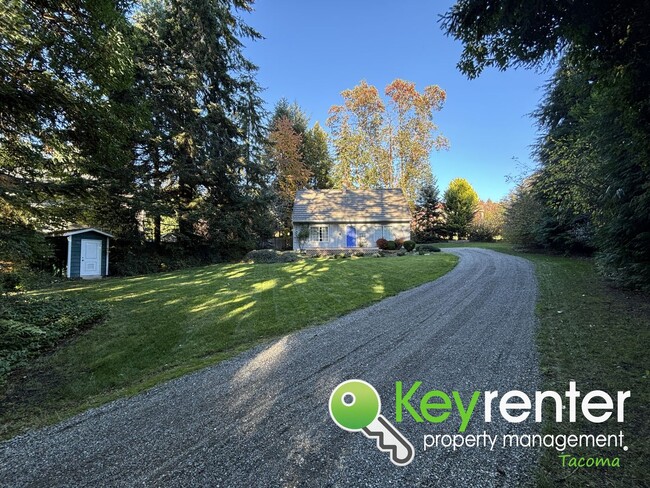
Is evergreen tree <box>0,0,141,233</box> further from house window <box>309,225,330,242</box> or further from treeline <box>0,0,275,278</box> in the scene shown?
house window <box>309,225,330,242</box>

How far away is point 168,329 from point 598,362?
270 inches

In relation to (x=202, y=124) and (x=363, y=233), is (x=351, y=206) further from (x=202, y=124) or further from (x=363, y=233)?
(x=202, y=124)

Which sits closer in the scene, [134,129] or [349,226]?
[134,129]

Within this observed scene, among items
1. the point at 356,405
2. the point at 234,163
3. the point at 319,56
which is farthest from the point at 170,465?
the point at 319,56

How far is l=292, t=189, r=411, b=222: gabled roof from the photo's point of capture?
2409 centimetres

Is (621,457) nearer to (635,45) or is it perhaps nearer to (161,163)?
(635,45)

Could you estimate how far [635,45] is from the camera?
332cm

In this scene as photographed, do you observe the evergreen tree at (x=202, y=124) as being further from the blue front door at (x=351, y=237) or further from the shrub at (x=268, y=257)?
the blue front door at (x=351, y=237)

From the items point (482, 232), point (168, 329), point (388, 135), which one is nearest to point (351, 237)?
point (388, 135)

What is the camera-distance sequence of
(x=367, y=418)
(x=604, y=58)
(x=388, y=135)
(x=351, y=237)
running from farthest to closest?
(x=388, y=135), (x=351, y=237), (x=604, y=58), (x=367, y=418)

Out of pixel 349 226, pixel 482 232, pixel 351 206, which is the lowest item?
pixel 349 226

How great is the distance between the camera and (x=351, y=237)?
24.1 meters

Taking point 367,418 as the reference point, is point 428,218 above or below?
above

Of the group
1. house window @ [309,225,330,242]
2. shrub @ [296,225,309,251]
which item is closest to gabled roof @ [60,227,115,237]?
shrub @ [296,225,309,251]
